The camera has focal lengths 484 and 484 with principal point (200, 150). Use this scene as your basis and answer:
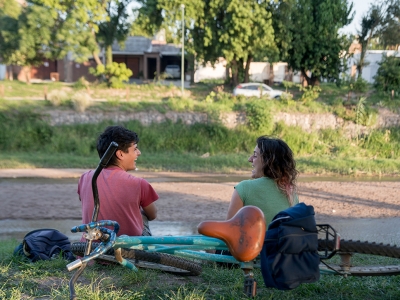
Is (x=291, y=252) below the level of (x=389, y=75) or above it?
above

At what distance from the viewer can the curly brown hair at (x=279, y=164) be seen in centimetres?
377

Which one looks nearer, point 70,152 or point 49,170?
point 49,170

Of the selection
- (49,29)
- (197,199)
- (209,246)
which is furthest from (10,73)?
(209,246)

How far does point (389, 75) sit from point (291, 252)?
24.0 m

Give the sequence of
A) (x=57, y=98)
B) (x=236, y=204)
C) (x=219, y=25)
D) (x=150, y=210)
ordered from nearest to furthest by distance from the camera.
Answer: (x=236, y=204), (x=150, y=210), (x=57, y=98), (x=219, y=25)

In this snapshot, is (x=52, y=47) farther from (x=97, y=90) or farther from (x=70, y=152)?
(x=70, y=152)

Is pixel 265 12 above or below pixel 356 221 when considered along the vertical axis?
above

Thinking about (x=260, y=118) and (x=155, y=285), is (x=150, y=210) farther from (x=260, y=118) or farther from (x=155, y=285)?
(x=260, y=118)

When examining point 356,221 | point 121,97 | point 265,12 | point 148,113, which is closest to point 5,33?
point 121,97

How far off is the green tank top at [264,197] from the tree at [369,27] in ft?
87.9

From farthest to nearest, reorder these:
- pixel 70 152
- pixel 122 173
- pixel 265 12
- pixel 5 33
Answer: pixel 5 33, pixel 265 12, pixel 70 152, pixel 122 173

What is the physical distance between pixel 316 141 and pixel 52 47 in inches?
649

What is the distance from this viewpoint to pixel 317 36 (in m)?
27.1

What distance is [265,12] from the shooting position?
2505 centimetres
